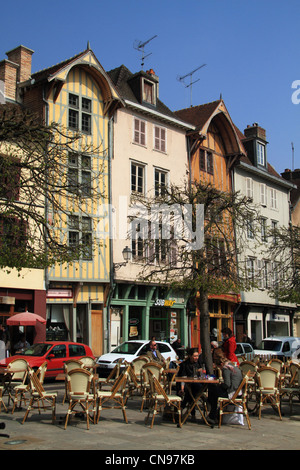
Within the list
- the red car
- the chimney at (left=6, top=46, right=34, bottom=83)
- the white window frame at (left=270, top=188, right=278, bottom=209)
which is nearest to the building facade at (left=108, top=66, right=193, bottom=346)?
the chimney at (left=6, top=46, right=34, bottom=83)

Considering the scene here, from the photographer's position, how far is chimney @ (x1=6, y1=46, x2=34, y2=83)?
79.3ft

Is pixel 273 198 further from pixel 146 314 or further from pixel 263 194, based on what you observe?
pixel 146 314

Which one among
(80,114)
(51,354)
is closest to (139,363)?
(51,354)

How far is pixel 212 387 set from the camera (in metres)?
10.0

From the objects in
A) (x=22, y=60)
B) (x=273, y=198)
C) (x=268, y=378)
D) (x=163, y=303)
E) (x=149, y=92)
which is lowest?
(x=268, y=378)

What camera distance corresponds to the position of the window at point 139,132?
2661 cm

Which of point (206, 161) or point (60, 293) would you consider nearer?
point (60, 293)

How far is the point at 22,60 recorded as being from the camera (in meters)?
24.4

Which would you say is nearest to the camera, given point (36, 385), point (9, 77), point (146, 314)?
point (36, 385)

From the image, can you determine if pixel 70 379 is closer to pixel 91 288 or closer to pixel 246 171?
pixel 91 288

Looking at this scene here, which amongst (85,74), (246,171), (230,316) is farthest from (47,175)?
(246,171)

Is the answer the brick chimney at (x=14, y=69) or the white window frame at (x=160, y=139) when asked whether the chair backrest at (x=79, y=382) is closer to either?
the brick chimney at (x=14, y=69)

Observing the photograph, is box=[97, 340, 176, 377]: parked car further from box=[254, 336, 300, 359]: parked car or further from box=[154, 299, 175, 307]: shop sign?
box=[154, 299, 175, 307]: shop sign

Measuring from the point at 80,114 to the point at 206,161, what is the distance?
9.48 meters
